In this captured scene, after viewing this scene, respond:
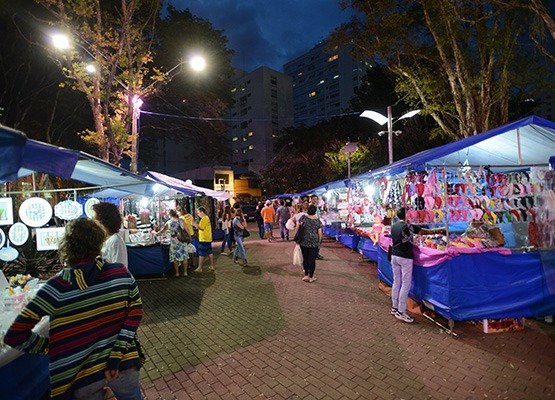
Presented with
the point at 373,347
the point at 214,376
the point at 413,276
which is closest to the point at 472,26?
the point at 413,276

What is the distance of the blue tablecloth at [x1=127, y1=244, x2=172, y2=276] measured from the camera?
8.52 metres

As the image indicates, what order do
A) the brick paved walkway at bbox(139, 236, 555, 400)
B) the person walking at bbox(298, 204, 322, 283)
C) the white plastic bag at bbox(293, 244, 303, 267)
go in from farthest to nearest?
1. the white plastic bag at bbox(293, 244, 303, 267)
2. the person walking at bbox(298, 204, 322, 283)
3. the brick paved walkway at bbox(139, 236, 555, 400)

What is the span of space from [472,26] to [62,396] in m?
13.6

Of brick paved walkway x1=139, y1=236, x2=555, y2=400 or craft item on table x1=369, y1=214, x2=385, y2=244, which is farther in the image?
craft item on table x1=369, y1=214, x2=385, y2=244

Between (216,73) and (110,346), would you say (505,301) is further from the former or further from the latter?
(216,73)

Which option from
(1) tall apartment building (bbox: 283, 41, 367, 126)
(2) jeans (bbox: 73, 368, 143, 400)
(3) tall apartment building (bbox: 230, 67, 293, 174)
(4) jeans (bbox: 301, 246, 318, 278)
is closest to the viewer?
(2) jeans (bbox: 73, 368, 143, 400)

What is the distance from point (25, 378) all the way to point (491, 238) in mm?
6257

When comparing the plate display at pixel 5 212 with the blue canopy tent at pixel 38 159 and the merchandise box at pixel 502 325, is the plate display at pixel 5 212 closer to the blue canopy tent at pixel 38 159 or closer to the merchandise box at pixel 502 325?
the blue canopy tent at pixel 38 159

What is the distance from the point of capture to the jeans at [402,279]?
5094 mm

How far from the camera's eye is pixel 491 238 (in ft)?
16.7

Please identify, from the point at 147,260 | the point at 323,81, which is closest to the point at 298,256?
the point at 147,260

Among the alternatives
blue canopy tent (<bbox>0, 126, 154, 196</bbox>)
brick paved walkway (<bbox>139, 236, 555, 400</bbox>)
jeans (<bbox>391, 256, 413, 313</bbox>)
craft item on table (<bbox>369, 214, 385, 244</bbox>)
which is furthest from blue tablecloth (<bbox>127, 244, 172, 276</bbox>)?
jeans (<bbox>391, 256, 413, 313</bbox>)

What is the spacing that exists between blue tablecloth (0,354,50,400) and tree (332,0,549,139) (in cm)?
1227

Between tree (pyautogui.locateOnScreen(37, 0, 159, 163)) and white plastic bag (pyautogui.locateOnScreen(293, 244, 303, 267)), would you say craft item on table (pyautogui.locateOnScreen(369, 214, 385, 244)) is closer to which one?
white plastic bag (pyautogui.locateOnScreen(293, 244, 303, 267))
